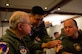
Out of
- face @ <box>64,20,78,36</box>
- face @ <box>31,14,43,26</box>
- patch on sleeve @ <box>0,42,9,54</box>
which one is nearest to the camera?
patch on sleeve @ <box>0,42,9,54</box>

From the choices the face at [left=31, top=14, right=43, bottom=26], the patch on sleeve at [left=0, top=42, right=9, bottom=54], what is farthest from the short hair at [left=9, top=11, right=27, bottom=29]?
the face at [left=31, top=14, right=43, bottom=26]

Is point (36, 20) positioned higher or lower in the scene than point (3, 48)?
higher

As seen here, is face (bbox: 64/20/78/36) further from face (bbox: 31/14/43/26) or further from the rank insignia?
face (bbox: 31/14/43/26)

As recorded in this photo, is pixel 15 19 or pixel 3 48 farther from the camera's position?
pixel 15 19

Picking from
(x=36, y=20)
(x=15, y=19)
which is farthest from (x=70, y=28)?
(x=15, y=19)

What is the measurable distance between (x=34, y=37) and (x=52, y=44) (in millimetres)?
337

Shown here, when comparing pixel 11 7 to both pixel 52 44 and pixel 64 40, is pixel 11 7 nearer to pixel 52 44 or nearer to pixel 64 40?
pixel 64 40

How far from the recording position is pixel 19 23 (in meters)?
1.44

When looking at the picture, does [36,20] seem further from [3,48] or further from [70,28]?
[3,48]

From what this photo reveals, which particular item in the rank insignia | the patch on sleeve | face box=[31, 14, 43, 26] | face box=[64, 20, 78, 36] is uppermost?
face box=[31, 14, 43, 26]

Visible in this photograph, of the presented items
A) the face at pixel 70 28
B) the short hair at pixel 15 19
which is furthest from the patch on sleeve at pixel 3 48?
the face at pixel 70 28

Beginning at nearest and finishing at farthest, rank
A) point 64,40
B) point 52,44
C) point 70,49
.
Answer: point 52,44 < point 70,49 < point 64,40

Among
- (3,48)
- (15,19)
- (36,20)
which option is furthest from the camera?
(36,20)

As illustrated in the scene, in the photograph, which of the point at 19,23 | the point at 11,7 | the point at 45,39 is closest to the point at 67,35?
the point at 45,39
